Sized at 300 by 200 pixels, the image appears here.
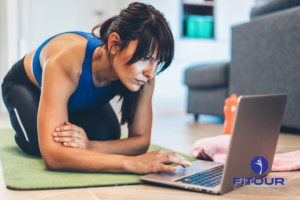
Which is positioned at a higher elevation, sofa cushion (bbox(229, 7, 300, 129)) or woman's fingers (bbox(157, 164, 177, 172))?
sofa cushion (bbox(229, 7, 300, 129))

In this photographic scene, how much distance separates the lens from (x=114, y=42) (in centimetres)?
89

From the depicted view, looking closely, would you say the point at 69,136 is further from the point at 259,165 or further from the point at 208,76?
the point at 208,76

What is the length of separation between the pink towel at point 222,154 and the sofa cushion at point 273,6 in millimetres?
1057

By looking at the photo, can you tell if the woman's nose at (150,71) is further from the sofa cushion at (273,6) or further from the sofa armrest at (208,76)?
the sofa armrest at (208,76)

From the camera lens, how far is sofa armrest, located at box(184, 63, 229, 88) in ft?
7.50

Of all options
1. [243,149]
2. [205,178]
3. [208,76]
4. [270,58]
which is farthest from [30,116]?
[208,76]

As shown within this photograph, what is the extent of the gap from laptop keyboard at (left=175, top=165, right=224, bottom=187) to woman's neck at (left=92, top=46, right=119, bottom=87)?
431 millimetres

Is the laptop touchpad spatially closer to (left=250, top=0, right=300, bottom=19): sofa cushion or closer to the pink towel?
the pink towel

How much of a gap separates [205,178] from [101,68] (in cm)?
49

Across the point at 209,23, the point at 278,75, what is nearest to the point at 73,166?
the point at 278,75

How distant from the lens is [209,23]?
3912mm

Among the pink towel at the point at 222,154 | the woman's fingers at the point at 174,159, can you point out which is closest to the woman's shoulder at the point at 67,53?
the woman's fingers at the point at 174,159

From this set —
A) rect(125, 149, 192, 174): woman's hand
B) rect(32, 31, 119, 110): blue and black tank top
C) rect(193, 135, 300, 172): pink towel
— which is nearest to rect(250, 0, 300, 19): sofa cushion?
rect(193, 135, 300, 172): pink towel

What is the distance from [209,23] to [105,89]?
3.15 meters
